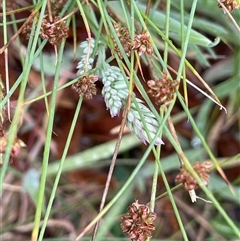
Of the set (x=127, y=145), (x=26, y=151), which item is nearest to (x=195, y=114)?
(x=127, y=145)

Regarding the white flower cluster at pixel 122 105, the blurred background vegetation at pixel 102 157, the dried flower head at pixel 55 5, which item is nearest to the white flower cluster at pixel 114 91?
the white flower cluster at pixel 122 105

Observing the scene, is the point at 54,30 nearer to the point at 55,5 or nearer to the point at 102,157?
→ the point at 55,5

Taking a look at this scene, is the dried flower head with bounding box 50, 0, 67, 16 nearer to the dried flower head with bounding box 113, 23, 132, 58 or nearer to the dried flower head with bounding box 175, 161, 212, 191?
the dried flower head with bounding box 113, 23, 132, 58

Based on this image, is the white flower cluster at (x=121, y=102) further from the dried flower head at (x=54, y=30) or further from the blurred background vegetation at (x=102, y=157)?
the blurred background vegetation at (x=102, y=157)

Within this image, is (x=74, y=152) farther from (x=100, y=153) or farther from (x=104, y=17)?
(x=104, y=17)

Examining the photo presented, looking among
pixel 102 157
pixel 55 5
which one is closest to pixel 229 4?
pixel 55 5
